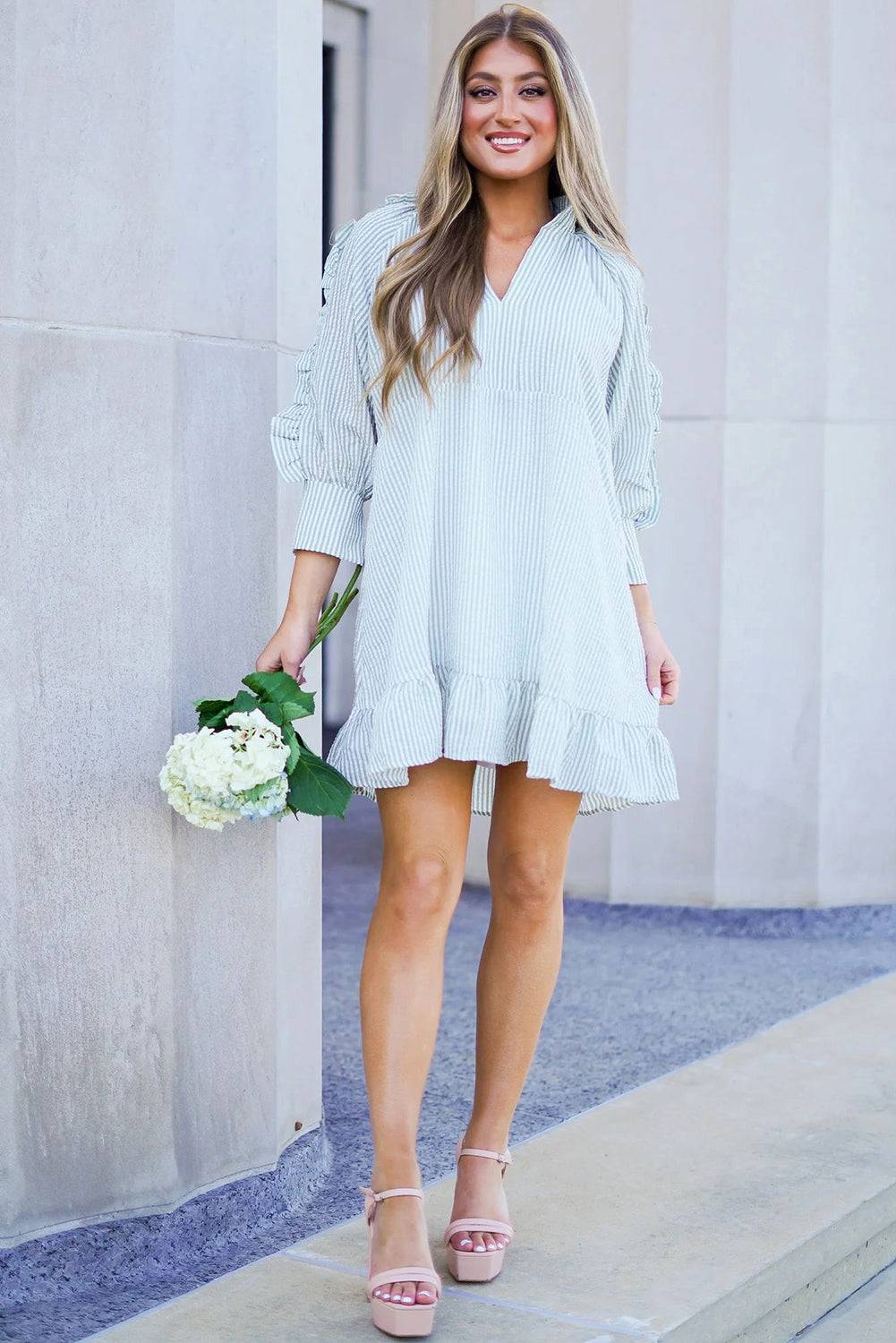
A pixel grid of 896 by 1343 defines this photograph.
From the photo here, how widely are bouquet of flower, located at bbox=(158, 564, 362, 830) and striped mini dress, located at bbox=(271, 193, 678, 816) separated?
6 cm

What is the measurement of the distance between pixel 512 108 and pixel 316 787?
106cm

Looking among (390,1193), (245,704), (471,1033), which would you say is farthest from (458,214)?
(471,1033)

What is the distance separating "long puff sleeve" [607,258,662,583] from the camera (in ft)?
9.11

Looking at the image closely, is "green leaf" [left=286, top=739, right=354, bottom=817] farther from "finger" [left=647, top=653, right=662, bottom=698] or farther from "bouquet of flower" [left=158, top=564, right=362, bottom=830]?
"finger" [left=647, top=653, right=662, bottom=698]

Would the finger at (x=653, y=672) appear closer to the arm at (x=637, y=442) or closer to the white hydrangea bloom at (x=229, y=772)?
the arm at (x=637, y=442)

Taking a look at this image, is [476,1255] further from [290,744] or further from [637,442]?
[637,442]

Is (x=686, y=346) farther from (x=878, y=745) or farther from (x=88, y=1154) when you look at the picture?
(x=88, y=1154)

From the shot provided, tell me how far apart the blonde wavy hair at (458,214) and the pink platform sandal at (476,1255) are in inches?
49.0

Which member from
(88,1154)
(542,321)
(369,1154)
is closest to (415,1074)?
(88,1154)

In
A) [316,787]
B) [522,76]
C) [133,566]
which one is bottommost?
[316,787]

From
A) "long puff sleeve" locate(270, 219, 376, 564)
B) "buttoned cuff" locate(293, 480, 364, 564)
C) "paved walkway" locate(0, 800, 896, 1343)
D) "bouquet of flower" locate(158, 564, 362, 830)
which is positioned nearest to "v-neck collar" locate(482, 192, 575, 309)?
"long puff sleeve" locate(270, 219, 376, 564)

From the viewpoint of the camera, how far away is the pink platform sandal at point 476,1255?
274cm

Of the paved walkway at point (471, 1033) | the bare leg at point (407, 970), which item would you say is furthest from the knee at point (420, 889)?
the paved walkway at point (471, 1033)

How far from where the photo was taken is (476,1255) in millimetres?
2738
